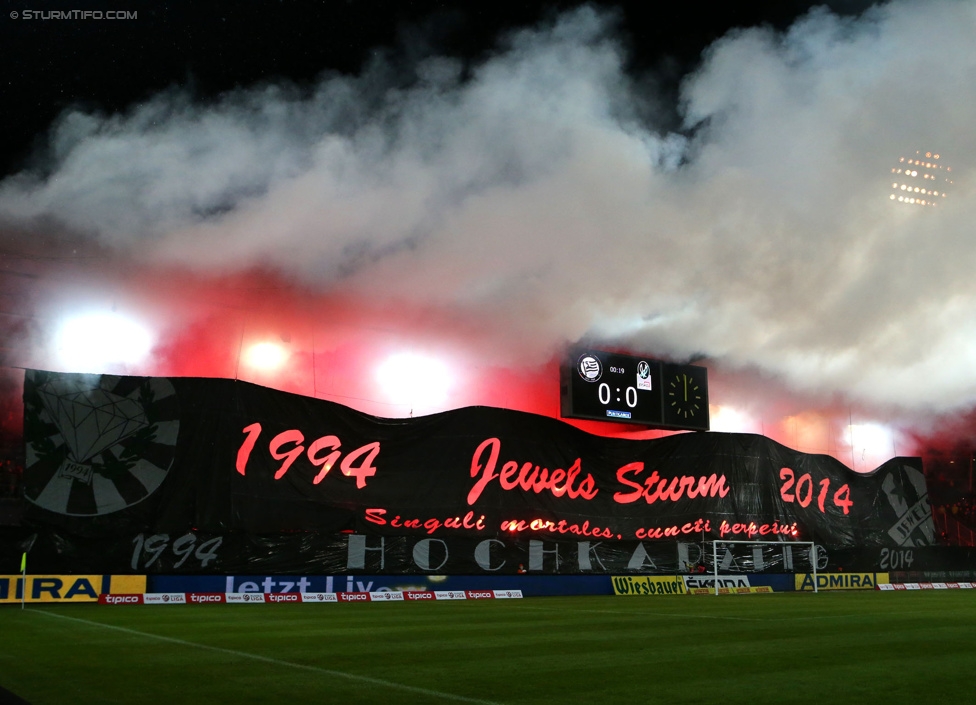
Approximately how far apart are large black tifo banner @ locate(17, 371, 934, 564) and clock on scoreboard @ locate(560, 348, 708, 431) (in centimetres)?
69

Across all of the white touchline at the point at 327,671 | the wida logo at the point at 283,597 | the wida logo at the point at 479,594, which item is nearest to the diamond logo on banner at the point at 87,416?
the wida logo at the point at 283,597

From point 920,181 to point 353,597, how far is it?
15580mm

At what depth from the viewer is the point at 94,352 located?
1880 cm

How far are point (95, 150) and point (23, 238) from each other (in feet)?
8.49

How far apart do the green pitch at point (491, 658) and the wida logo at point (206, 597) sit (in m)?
3.65

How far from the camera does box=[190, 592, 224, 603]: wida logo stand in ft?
52.3

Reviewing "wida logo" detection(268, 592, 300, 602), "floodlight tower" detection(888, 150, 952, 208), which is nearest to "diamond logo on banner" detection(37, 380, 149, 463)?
"wida logo" detection(268, 592, 300, 602)

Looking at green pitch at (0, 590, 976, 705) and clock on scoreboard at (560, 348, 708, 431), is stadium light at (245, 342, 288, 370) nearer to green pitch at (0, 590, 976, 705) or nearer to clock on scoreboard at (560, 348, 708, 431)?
clock on scoreboard at (560, 348, 708, 431)

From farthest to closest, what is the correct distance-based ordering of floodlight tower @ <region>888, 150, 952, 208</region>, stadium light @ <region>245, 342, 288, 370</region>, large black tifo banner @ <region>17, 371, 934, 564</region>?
stadium light @ <region>245, 342, 288, 370</region> < floodlight tower @ <region>888, 150, 952, 208</region> < large black tifo banner @ <region>17, 371, 934, 564</region>

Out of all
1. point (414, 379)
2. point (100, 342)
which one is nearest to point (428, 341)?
point (414, 379)

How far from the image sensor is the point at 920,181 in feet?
66.5

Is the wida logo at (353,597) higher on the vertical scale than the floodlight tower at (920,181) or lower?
lower

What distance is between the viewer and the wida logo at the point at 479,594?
18.7 meters

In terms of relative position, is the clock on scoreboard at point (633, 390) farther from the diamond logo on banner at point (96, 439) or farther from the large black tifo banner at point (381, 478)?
the diamond logo on banner at point (96, 439)
